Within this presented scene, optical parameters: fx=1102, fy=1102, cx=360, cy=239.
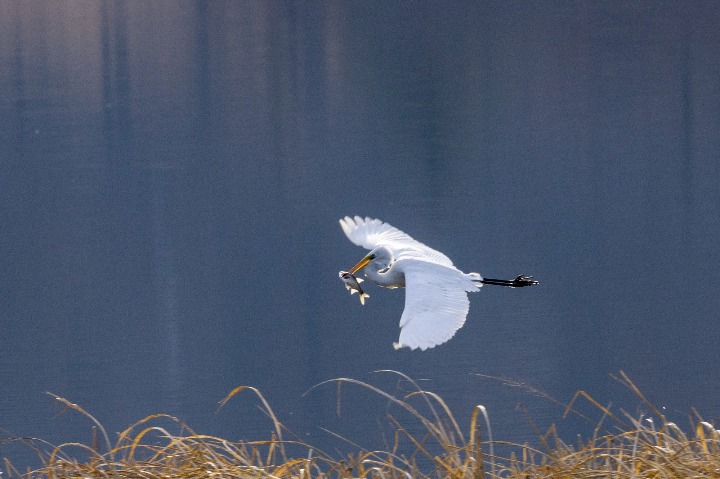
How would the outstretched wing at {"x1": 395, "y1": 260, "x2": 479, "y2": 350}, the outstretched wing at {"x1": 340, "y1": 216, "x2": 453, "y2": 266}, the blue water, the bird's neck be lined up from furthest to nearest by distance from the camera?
the blue water
the outstretched wing at {"x1": 340, "y1": 216, "x2": 453, "y2": 266}
the bird's neck
the outstretched wing at {"x1": 395, "y1": 260, "x2": 479, "y2": 350}

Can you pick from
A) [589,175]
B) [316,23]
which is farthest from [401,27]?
[589,175]

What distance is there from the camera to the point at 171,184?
6.22 meters

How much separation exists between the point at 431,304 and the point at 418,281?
0.14 meters

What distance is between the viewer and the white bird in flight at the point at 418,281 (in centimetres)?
242

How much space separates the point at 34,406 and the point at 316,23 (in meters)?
6.09

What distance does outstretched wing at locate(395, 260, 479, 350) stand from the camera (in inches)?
94.0

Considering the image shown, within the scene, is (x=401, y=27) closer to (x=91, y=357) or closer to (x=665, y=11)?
(x=665, y=11)

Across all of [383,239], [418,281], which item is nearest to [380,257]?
[383,239]

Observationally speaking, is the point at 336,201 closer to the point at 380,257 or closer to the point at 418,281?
the point at 380,257

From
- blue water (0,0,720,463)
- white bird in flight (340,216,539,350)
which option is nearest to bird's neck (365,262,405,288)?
white bird in flight (340,216,539,350)

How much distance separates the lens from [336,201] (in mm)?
5797

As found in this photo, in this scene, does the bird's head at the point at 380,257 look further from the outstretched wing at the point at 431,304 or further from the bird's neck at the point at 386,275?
the outstretched wing at the point at 431,304

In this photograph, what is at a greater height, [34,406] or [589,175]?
[589,175]

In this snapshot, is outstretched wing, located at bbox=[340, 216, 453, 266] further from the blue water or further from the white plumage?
the blue water
